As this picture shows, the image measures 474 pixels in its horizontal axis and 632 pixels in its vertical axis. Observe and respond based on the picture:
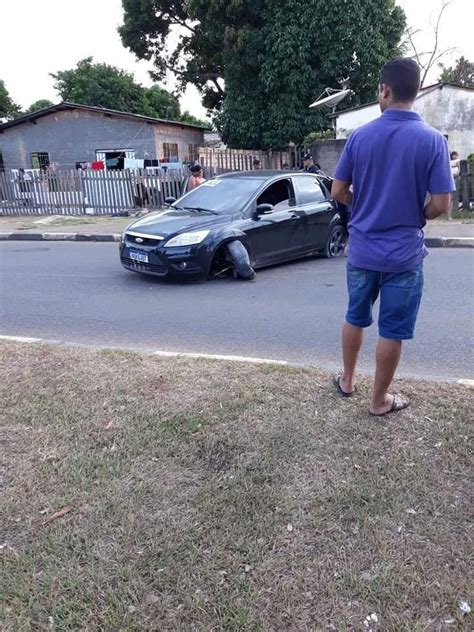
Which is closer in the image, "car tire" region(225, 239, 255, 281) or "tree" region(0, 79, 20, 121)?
"car tire" region(225, 239, 255, 281)

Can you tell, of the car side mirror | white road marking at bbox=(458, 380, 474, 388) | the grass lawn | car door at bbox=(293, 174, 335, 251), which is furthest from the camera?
car door at bbox=(293, 174, 335, 251)

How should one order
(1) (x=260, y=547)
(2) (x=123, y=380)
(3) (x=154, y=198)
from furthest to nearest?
(3) (x=154, y=198) → (2) (x=123, y=380) → (1) (x=260, y=547)

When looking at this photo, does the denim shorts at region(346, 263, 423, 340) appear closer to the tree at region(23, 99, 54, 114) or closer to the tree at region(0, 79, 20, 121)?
the tree at region(0, 79, 20, 121)

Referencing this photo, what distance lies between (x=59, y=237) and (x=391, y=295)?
12.1m

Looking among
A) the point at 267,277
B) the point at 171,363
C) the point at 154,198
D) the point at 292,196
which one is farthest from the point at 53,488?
the point at 154,198

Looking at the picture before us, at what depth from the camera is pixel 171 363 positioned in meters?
4.05

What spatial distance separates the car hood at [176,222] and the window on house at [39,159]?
19.1m

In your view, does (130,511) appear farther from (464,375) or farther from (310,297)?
(310,297)

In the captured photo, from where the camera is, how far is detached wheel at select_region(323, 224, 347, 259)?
9.28 meters

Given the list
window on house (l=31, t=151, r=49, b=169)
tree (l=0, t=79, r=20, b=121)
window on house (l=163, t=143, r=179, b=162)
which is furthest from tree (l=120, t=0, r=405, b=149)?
tree (l=0, t=79, r=20, b=121)

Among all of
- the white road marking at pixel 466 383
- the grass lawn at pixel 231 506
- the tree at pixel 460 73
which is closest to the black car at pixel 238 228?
the grass lawn at pixel 231 506

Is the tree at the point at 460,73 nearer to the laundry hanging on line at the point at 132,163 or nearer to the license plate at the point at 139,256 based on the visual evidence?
the laundry hanging on line at the point at 132,163

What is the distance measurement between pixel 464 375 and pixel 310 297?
2.86 meters

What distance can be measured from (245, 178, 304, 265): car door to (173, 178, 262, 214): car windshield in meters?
0.21
